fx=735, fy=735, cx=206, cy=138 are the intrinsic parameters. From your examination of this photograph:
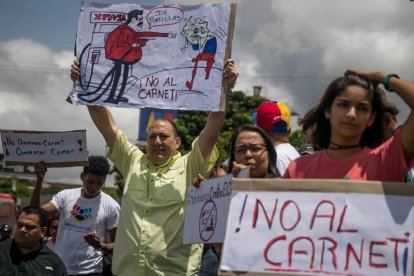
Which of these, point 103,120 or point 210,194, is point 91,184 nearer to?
point 103,120

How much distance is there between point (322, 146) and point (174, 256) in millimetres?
1629

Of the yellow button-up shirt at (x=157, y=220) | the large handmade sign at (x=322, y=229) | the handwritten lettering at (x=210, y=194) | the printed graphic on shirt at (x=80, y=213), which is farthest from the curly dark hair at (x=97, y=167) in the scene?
the large handmade sign at (x=322, y=229)

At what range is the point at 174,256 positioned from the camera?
193 inches

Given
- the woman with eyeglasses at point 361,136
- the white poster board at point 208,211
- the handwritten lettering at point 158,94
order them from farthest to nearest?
the handwritten lettering at point 158,94
the white poster board at point 208,211
the woman with eyeglasses at point 361,136

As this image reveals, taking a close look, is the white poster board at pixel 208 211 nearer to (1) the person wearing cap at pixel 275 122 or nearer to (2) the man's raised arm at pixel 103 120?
(1) the person wearing cap at pixel 275 122

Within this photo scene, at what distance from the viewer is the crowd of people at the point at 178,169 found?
3.34m

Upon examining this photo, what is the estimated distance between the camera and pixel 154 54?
17.9 ft

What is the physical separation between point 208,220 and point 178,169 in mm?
777

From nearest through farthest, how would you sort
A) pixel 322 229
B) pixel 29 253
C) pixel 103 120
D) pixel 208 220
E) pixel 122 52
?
pixel 322 229 → pixel 208 220 → pixel 103 120 → pixel 122 52 → pixel 29 253

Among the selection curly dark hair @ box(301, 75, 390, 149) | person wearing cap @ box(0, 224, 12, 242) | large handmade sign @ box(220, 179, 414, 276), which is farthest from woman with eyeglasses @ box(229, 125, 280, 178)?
person wearing cap @ box(0, 224, 12, 242)

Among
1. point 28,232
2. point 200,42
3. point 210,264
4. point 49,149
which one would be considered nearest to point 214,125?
point 200,42

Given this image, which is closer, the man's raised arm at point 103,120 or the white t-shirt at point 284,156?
the white t-shirt at point 284,156

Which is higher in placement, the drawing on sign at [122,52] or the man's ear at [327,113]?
the drawing on sign at [122,52]

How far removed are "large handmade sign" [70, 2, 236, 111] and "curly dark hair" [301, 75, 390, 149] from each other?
1.47m
